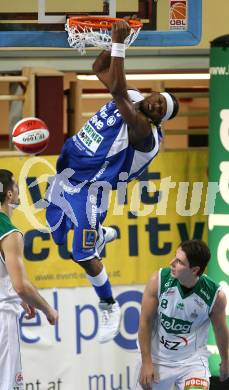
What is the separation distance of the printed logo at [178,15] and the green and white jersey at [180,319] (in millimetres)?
1638

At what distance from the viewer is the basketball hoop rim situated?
7.13 m

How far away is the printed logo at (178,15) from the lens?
776cm

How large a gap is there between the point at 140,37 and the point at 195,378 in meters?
2.25

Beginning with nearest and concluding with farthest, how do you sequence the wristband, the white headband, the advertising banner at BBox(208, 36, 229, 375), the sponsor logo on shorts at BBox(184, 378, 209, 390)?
1. the wristband
2. the white headband
3. the sponsor logo on shorts at BBox(184, 378, 209, 390)
4. the advertising banner at BBox(208, 36, 229, 375)

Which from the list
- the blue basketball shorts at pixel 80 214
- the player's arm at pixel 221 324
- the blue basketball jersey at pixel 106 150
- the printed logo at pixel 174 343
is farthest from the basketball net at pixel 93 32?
the printed logo at pixel 174 343

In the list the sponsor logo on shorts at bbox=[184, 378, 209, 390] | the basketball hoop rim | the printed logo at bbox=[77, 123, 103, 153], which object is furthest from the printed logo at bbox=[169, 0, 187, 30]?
the sponsor logo on shorts at bbox=[184, 378, 209, 390]

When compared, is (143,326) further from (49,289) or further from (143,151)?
(49,289)

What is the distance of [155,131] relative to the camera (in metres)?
7.32

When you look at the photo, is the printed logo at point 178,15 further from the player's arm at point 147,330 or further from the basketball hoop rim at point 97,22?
the player's arm at point 147,330

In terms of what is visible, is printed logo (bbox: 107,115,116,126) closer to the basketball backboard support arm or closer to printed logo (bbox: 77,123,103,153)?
printed logo (bbox: 77,123,103,153)

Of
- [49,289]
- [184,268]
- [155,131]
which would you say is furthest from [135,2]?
[49,289]

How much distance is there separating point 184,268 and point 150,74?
4083 mm

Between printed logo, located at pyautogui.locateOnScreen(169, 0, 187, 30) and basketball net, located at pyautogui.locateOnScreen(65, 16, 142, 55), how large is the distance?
623mm

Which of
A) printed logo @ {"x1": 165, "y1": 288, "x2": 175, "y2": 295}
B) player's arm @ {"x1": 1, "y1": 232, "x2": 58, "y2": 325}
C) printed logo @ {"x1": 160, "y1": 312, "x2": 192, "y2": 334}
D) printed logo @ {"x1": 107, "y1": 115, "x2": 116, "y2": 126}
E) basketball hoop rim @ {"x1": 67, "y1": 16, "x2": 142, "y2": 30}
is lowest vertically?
printed logo @ {"x1": 160, "y1": 312, "x2": 192, "y2": 334}
